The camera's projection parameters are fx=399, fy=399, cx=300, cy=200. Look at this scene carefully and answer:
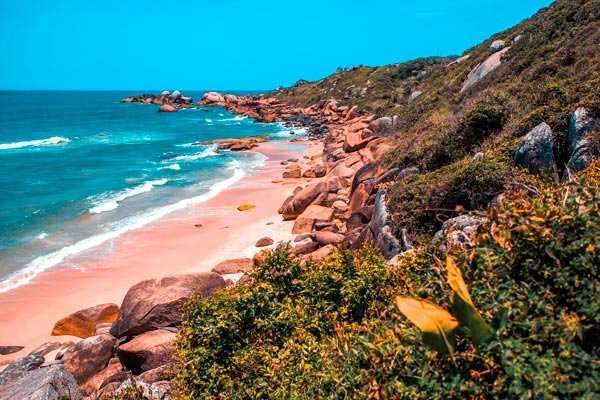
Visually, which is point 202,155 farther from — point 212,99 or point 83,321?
point 212,99

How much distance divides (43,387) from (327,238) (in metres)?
9.22

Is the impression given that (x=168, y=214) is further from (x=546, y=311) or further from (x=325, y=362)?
(x=546, y=311)

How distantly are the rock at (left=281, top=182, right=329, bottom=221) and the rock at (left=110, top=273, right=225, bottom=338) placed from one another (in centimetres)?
854

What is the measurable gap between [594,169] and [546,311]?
3.55 m

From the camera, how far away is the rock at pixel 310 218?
1653cm

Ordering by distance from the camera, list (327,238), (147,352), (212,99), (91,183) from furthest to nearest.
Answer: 1. (212,99)
2. (91,183)
3. (327,238)
4. (147,352)

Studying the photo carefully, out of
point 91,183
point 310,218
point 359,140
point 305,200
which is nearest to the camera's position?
point 310,218

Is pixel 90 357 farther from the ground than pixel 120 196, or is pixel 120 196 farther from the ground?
pixel 120 196

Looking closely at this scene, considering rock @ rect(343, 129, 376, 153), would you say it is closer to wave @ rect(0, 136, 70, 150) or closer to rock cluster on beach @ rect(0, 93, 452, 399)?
rock cluster on beach @ rect(0, 93, 452, 399)

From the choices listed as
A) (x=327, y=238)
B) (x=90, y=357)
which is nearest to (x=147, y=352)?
(x=90, y=357)

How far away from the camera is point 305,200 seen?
18797 mm

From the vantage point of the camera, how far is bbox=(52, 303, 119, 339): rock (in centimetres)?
1151

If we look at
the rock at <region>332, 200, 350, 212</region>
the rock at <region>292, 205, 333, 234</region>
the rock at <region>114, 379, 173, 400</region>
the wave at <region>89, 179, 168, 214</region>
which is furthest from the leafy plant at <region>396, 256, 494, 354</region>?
the wave at <region>89, 179, 168, 214</region>

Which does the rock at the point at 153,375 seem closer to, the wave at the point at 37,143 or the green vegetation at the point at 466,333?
the green vegetation at the point at 466,333
